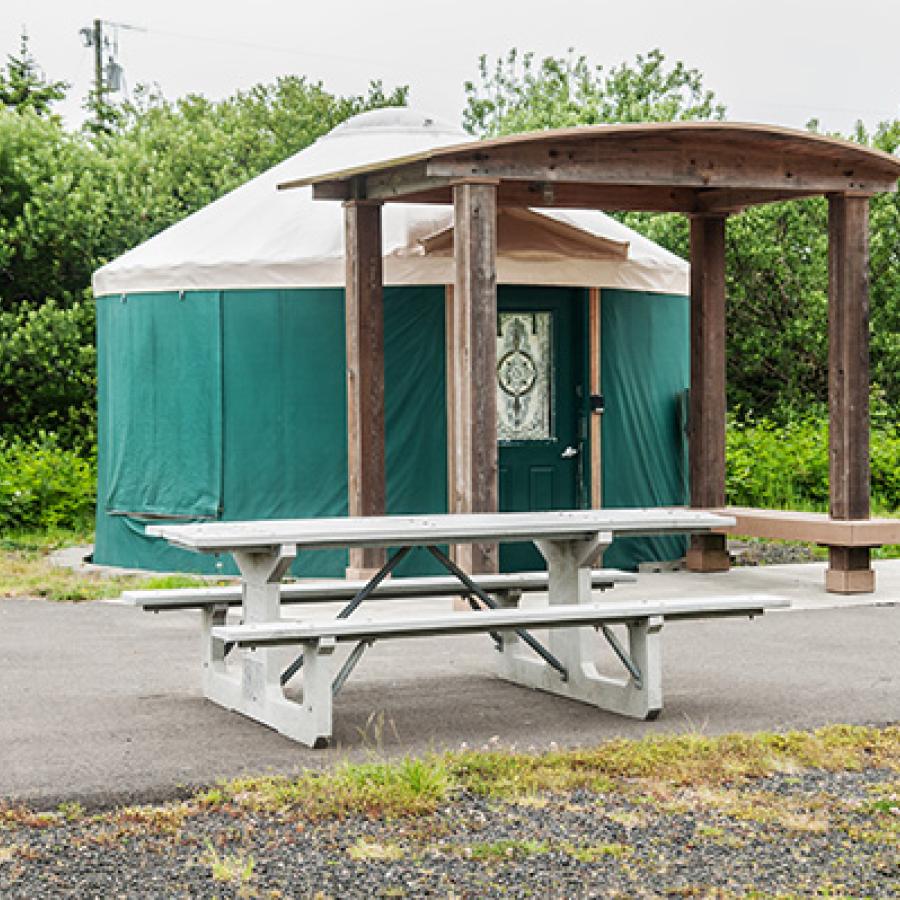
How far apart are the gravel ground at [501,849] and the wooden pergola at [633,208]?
391 cm

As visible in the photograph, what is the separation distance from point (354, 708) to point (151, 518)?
5025mm

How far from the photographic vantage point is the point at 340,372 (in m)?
10.6

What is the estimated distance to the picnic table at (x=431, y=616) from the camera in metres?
5.78

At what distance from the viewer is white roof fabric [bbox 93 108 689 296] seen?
34.6 feet

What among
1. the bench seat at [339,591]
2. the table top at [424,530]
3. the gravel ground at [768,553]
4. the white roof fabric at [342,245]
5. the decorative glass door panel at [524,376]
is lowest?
the gravel ground at [768,553]

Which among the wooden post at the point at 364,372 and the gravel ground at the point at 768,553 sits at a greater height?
the wooden post at the point at 364,372

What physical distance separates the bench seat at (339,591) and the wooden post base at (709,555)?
11.5ft

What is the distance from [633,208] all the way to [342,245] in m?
1.74

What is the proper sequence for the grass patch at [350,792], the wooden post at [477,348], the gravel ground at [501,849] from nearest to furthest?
1. the gravel ground at [501,849]
2. the grass patch at [350,792]
3. the wooden post at [477,348]

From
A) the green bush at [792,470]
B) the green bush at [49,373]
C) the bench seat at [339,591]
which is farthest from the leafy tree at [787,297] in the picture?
the bench seat at [339,591]

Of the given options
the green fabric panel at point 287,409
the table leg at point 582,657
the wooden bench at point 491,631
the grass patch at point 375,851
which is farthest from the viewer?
the green fabric panel at point 287,409

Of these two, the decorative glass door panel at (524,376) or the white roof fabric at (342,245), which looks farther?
the decorative glass door panel at (524,376)

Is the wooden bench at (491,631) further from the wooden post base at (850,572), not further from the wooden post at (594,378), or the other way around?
the wooden post at (594,378)

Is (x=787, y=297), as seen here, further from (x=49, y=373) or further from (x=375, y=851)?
(x=375, y=851)
